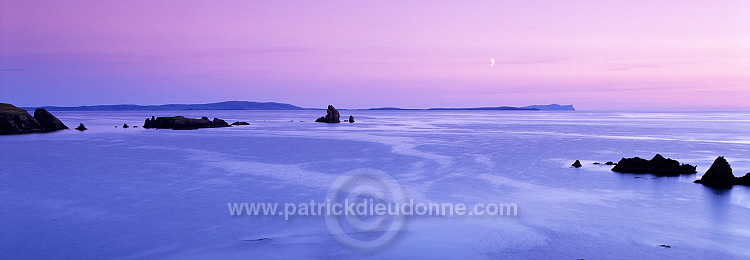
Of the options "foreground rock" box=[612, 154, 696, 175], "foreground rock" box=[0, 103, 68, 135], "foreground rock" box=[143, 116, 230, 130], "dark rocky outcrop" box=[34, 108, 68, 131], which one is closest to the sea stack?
"foreground rock" box=[612, 154, 696, 175]

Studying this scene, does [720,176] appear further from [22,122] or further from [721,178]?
[22,122]

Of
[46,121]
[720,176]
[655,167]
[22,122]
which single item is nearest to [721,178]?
[720,176]

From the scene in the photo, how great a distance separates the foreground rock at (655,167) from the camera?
27539 millimetres

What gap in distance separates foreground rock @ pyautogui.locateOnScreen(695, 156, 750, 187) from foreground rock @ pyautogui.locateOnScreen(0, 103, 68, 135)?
74273mm

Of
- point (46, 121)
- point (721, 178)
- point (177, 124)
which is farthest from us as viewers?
point (177, 124)

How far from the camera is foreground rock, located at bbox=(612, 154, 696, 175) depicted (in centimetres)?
2754

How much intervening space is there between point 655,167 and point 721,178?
4.08m

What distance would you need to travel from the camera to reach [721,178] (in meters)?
24.0

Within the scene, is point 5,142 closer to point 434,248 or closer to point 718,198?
point 434,248

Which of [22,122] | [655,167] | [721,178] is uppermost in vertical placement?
[22,122]

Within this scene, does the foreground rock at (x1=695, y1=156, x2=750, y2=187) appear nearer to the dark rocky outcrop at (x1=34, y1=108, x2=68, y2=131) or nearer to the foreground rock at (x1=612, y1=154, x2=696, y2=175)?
the foreground rock at (x1=612, y1=154, x2=696, y2=175)

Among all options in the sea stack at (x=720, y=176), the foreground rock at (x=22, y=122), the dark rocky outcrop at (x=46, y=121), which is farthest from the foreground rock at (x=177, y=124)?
the sea stack at (x=720, y=176)

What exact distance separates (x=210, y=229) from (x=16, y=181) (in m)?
17.1

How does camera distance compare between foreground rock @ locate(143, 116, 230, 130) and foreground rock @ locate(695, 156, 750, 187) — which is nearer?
foreground rock @ locate(695, 156, 750, 187)
